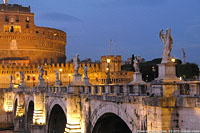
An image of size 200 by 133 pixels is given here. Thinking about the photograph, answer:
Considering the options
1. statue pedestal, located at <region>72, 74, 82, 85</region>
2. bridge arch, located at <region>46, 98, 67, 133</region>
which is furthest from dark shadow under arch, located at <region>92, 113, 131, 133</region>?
bridge arch, located at <region>46, 98, 67, 133</region>

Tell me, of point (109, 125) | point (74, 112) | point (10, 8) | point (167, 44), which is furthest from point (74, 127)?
point (10, 8)

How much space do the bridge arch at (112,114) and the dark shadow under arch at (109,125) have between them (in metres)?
0.09

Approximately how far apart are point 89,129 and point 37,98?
14381 mm

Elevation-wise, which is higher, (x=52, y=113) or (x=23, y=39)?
(x=23, y=39)

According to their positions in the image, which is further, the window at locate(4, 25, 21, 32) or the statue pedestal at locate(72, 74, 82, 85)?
the window at locate(4, 25, 21, 32)

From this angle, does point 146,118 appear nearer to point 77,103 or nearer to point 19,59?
point 77,103

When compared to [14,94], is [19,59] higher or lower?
higher

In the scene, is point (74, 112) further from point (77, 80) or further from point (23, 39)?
point (23, 39)

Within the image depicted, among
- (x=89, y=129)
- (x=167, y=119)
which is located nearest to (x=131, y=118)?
(x=167, y=119)

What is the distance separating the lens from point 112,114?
674 inches

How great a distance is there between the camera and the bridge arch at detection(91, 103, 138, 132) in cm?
1361

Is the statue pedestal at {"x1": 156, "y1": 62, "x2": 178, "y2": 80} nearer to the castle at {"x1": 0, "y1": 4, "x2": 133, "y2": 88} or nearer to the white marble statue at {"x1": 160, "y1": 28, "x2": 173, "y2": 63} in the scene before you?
the white marble statue at {"x1": 160, "y1": 28, "x2": 173, "y2": 63}

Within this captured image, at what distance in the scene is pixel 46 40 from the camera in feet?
284

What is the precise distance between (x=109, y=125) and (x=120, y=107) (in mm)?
5085
